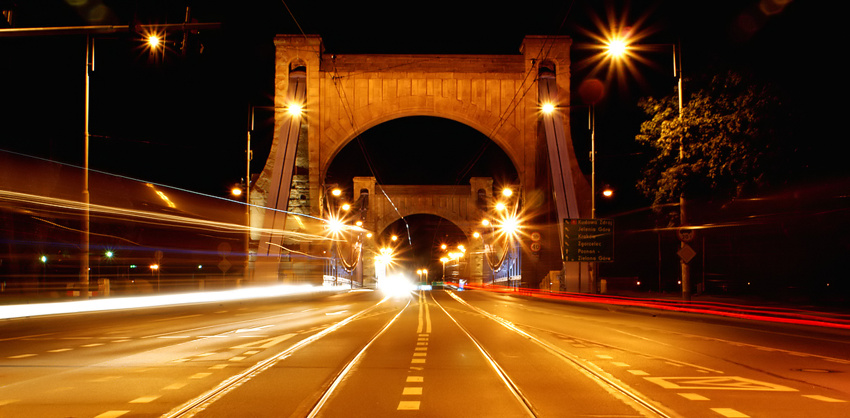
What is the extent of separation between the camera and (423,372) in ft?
31.5

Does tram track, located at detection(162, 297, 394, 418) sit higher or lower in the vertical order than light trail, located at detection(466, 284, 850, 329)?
higher

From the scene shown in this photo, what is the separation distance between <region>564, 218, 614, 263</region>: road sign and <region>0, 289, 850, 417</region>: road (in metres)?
19.9

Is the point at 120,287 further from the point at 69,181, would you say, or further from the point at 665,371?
the point at 665,371

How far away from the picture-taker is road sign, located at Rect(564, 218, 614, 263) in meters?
37.8

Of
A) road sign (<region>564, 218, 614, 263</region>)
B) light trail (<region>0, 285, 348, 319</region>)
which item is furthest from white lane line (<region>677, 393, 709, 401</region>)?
road sign (<region>564, 218, 614, 263</region>)

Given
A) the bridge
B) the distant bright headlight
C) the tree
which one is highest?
the bridge

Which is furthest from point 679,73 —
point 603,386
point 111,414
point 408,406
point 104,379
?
point 111,414

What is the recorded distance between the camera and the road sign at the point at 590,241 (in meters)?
37.8

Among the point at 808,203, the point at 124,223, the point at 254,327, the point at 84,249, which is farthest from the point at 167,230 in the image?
the point at 808,203

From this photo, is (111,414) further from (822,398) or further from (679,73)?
(679,73)

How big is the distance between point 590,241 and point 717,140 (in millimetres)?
16981

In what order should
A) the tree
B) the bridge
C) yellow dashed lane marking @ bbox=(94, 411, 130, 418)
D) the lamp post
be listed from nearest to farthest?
yellow dashed lane marking @ bbox=(94, 411, 130, 418)
the tree
the lamp post
the bridge

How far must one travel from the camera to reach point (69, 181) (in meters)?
31.3

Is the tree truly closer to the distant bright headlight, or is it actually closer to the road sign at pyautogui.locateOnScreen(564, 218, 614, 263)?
the road sign at pyautogui.locateOnScreen(564, 218, 614, 263)
